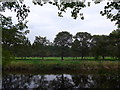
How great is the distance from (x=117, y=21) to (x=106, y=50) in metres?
35.7

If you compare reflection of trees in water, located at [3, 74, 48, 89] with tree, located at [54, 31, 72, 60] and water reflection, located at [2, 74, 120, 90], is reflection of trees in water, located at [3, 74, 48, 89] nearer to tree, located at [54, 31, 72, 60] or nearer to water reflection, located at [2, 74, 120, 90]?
water reflection, located at [2, 74, 120, 90]

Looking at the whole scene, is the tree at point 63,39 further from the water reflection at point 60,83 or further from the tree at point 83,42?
the water reflection at point 60,83

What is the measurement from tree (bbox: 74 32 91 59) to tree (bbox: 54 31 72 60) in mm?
2468

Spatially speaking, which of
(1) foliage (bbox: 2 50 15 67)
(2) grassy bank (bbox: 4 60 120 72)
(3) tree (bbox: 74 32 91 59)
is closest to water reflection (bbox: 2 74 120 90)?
(1) foliage (bbox: 2 50 15 67)

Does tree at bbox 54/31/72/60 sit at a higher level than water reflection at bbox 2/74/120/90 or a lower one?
higher

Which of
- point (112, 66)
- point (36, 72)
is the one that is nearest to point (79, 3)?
point (36, 72)

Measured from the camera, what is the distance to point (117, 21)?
14.0 ft

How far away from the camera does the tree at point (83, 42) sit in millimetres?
57750

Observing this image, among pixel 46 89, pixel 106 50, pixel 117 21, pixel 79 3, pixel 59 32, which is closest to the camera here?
pixel 79 3

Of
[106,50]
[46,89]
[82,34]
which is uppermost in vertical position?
[82,34]

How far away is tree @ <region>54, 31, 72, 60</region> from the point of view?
65.7 metres

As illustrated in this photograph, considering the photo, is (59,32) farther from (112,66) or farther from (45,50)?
(112,66)

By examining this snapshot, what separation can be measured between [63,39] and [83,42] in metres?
7.16

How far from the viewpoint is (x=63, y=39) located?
65.7m
